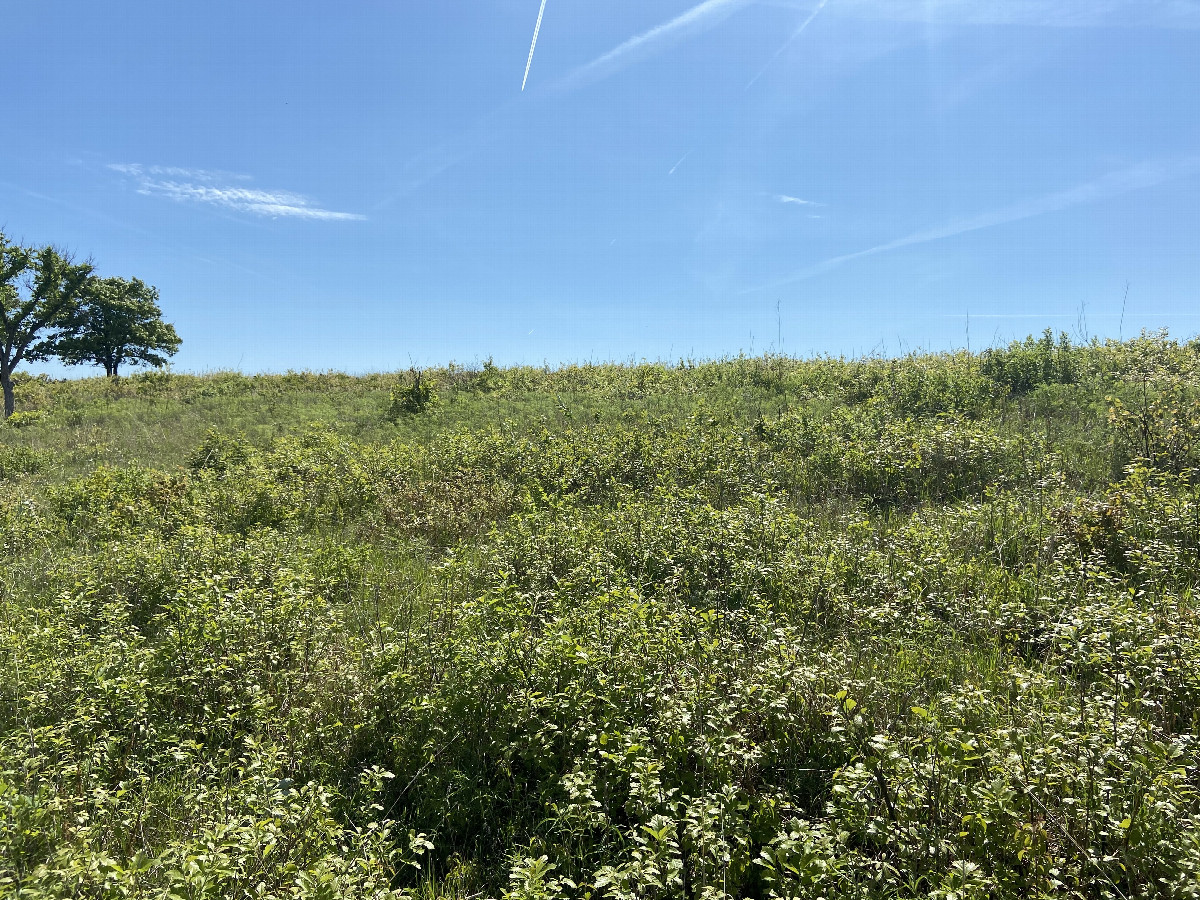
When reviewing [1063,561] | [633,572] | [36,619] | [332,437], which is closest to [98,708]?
[36,619]

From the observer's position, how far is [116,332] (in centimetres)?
4100

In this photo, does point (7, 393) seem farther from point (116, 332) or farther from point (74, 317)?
point (116, 332)

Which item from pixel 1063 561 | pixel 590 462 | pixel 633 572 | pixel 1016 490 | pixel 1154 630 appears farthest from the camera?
pixel 590 462

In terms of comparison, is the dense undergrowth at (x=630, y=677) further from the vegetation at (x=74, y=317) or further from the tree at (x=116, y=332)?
the tree at (x=116, y=332)

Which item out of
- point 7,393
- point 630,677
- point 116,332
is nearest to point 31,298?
point 7,393

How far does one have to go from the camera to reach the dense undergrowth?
2.69 m

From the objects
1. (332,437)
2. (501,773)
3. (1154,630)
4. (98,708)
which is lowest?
(501,773)

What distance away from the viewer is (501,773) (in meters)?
3.70

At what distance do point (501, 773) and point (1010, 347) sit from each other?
16.2m

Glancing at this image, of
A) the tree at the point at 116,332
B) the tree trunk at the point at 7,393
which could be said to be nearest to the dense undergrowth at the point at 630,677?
the tree trunk at the point at 7,393

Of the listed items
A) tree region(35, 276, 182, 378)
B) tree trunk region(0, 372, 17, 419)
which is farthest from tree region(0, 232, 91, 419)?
tree region(35, 276, 182, 378)

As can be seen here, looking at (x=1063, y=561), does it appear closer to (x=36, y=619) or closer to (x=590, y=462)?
(x=590, y=462)

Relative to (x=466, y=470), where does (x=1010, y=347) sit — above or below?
above

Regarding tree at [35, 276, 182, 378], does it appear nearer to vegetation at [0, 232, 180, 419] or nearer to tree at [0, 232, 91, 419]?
vegetation at [0, 232, 180, 419]
